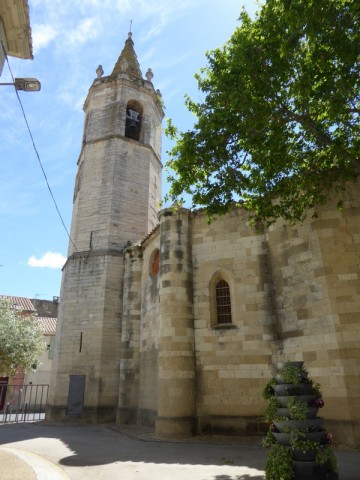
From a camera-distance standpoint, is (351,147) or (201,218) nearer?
(351,147)

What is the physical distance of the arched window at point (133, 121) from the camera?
19.8m

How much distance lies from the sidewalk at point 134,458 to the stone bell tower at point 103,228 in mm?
3644

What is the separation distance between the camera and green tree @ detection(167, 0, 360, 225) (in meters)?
6.69

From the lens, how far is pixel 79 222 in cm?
1742

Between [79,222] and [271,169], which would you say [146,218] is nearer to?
[79,222]

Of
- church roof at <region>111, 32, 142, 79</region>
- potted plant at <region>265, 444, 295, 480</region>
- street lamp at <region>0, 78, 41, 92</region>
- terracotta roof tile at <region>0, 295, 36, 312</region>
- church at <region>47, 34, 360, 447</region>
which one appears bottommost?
potted plant at <region>265, 444, 295, 480</region>

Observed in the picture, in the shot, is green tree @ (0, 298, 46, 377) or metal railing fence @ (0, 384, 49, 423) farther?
green tree @ (0, 298, 46, 377)

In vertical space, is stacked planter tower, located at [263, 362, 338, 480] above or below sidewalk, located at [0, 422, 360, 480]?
above

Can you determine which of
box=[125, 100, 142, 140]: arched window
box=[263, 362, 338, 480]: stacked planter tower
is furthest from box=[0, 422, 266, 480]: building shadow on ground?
box=[125, 100, 142, 140]: arched window

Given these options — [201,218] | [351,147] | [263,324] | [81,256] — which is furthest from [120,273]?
[351,147]

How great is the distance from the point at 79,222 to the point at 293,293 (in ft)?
37.6

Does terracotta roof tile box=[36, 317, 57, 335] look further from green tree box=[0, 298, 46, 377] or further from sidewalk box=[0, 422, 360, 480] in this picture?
sidewalk box=[0, 422, 360, 480]

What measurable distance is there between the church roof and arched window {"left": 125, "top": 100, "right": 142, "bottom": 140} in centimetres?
181

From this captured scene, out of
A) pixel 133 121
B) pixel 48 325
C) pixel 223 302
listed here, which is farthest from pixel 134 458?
pixel 48 325
